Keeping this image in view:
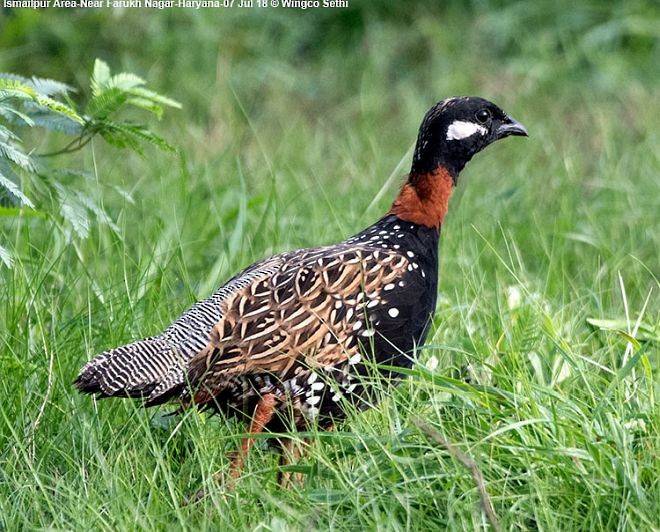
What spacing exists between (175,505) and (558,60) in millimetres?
6153

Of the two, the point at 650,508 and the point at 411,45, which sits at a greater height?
the point at 411,45

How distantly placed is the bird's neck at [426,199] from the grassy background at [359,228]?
270 millimetres

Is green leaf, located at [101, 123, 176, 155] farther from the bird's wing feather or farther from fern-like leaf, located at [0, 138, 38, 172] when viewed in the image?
the bird's wing feather

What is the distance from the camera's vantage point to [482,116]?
5.03 m

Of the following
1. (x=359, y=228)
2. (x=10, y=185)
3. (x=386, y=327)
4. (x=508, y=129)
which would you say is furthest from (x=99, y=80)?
(x=359, y=228)

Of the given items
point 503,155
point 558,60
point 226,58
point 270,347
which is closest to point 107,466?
point 270,347

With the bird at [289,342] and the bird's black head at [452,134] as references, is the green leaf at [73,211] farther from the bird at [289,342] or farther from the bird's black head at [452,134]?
the bird's black head at [452,134]

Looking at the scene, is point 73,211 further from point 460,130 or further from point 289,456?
point 460,130

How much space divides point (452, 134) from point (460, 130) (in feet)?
0.15

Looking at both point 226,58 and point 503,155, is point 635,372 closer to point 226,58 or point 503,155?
point 503,155

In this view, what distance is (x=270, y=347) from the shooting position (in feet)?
14.0

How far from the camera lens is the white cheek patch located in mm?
4934

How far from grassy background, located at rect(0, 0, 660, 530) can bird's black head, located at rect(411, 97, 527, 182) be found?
38 cm

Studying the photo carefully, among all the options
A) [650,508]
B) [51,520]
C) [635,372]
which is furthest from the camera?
[635,372]
